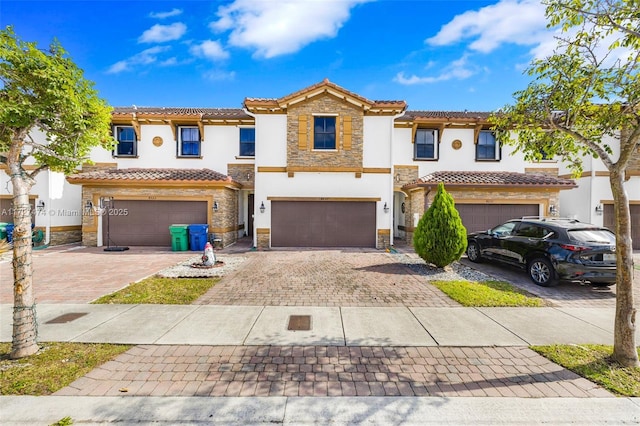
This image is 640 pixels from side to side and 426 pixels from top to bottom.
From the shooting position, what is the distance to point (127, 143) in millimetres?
15156

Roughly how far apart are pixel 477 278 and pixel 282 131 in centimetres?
1018

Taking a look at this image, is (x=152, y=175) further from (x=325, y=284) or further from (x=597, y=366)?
(x=597, y=366)

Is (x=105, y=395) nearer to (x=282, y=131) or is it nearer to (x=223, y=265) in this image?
(x=223, y=265)

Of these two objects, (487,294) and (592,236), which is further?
(592,236)

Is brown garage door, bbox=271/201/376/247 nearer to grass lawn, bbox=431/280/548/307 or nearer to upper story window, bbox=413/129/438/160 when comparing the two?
upper story window, bbox=413/129/438/160

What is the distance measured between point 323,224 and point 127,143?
1189cm

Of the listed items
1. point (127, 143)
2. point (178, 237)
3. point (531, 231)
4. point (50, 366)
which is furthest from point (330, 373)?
point (127, 143)

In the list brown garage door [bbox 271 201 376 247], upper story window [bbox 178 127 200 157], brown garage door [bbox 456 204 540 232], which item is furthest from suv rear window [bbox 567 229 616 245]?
upper story window [bbox 178 127 200 157]

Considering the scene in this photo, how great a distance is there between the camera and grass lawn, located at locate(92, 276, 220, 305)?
242 inches

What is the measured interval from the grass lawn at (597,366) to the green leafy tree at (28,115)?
7.60 meters

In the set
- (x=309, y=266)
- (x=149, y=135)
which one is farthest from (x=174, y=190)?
(x=309, y=266)

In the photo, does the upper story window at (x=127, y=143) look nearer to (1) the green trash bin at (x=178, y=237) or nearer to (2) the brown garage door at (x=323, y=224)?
(1) the green trash bin at (x=178, y=237)

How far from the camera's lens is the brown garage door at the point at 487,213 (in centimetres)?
1328

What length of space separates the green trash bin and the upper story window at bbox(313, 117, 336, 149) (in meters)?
7.30
